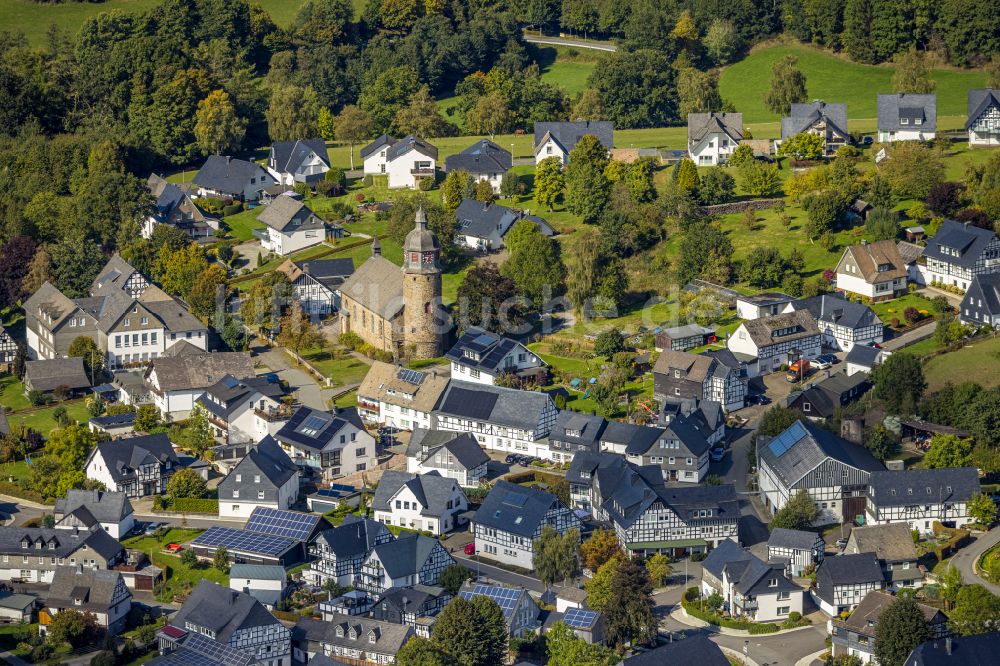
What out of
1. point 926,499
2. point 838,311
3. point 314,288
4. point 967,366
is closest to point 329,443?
point 314,288

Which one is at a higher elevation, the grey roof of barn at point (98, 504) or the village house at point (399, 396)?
the grey roof of barn at point (98, 504)

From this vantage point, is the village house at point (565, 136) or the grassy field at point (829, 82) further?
the grassy field at point (829, 82)

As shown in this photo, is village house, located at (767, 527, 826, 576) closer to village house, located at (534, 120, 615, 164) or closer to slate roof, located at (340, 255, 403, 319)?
slate roof, located at (340, 255, 403, 319)

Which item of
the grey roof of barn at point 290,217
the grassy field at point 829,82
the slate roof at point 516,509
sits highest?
the slate roof at point 516,509

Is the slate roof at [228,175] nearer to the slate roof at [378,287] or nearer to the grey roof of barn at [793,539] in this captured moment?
the slate roof at [378,287]

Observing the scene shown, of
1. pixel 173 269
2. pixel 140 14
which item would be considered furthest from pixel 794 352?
pixel 140 14

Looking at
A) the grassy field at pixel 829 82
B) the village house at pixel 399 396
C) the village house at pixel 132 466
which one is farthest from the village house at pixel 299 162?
the village house at pixel 132 466
